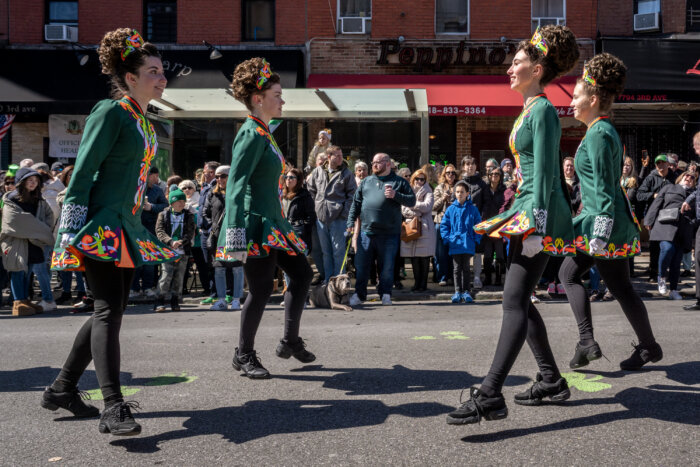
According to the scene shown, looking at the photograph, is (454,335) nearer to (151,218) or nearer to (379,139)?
(151,218)

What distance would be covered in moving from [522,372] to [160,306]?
6.10 meters

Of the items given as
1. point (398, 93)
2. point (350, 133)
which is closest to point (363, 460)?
point (398, 93)

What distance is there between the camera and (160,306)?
32.9 ft

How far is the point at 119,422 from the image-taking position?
152 inches

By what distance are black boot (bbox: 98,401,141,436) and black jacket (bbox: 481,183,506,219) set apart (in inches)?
336

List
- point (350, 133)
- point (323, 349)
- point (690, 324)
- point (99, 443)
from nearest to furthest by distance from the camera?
point (99, 443), point (323, 349), point (690, 324), point (350, 133)

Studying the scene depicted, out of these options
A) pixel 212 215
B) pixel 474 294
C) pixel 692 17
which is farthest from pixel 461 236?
pixel 692 17

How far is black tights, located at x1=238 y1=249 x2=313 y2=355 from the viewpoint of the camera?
200 inches

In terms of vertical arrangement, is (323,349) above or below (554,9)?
below

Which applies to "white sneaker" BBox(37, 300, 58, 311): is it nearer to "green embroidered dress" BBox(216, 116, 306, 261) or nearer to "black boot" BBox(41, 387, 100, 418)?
"green embroidered dress" BBox(216, 116, 306, 261)

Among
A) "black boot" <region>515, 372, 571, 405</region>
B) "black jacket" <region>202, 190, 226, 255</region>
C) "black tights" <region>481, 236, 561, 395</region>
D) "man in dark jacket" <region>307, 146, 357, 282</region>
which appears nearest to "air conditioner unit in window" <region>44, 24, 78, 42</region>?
"black jacket" <region>202, 190, 226, 255</region>

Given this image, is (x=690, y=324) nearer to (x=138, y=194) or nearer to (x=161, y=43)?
(x=138, y=194)

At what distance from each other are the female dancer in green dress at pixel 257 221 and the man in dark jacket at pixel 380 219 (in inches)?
192

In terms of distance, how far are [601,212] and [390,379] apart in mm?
1868
